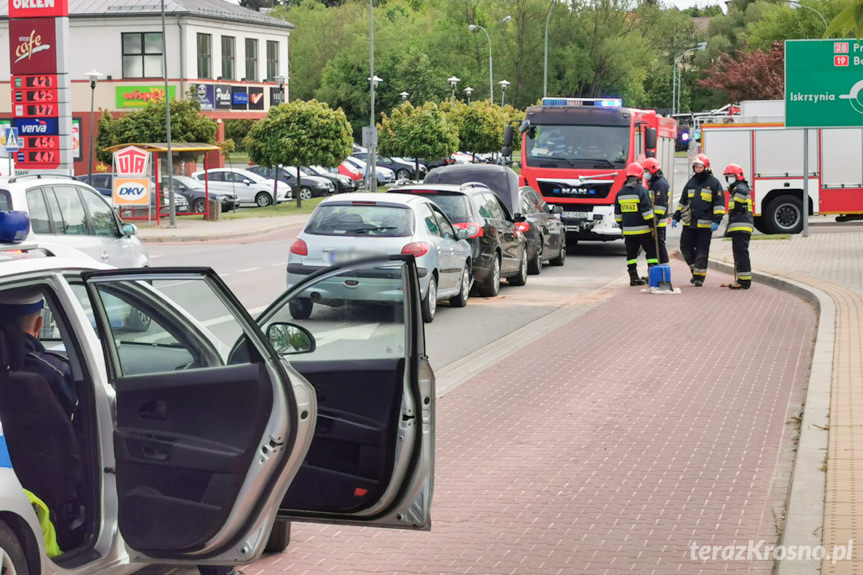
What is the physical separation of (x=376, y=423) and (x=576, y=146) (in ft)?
76.6

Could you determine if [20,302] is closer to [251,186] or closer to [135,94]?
[251,186]

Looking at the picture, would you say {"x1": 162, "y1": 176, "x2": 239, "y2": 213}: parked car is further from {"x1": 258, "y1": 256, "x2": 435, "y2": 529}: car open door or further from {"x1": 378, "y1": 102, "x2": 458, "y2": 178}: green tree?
{"x1": 258, "y1": 256, "x2": 435, "y2": 529}: car open door

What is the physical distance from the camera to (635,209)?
19453 millimetres

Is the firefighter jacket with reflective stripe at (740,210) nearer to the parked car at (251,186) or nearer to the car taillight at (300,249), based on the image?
the car taillight at (300,249)

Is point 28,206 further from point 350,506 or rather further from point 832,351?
point 350,506

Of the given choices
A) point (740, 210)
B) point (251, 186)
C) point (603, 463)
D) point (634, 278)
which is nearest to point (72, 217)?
point (603, 463)

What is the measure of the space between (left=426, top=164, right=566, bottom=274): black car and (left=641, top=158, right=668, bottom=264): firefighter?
2762 millimetres

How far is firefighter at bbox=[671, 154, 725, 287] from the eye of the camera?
64.3 ft

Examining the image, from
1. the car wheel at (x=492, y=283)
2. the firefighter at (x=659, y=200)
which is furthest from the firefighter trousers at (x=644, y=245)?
the car wheel at (x=492, y=283)

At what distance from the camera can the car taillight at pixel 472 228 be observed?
17.8 m

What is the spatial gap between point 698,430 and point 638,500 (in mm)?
2038

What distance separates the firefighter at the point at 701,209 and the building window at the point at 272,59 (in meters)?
51.5

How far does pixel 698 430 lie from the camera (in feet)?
30.5

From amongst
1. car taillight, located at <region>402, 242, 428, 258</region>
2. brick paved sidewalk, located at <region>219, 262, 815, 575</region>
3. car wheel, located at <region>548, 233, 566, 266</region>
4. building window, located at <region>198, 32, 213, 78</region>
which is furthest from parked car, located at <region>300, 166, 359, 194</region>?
brick paved sidewalk, located at <region>219, 262, 815, 575</region>
